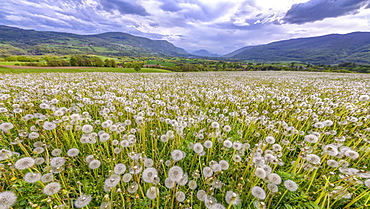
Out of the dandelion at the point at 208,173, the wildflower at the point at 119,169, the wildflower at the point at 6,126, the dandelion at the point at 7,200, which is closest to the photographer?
the dandelion at the point at 7,200

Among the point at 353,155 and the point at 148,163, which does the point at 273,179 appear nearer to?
the point at 353,155

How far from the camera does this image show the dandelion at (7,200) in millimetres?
1926

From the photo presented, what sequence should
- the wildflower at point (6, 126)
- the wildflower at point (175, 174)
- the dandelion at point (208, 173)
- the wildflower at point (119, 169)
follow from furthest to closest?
the wildflower at point (6, 126) → the dandelion at point (208, 173) → the wildflower at point (119, 169) → the wildflower at point (175, 174)

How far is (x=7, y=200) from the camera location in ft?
6.50

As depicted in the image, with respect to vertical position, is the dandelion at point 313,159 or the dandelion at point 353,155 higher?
the dandelion at point 353,155

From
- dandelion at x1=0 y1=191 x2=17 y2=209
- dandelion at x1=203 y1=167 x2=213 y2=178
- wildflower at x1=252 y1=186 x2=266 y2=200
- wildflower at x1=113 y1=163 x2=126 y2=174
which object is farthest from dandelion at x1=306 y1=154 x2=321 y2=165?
dandelion at x1=0 y1=191 x2=17 y2=209

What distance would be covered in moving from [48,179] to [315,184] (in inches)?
178

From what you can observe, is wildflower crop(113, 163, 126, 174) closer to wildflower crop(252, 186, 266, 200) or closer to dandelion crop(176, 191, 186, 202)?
dandelion crop(176, 191, 186, 202)

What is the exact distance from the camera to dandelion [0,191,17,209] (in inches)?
75.8

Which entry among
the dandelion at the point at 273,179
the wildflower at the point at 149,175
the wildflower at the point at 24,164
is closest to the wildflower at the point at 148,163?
the wildflower at the point at 149,175

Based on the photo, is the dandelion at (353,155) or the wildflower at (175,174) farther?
the dandelion at (353,155)

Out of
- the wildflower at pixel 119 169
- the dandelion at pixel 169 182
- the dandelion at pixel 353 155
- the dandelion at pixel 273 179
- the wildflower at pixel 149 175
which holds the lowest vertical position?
the dandelion at pixel 169 182

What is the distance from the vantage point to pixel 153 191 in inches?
87.2

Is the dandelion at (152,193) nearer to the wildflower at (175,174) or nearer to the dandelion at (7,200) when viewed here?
the wildflower at (175,174)
